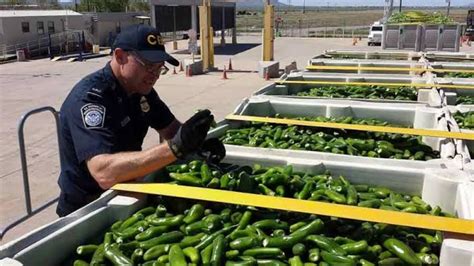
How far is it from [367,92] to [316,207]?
5763 millimetres

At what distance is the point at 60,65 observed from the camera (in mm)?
27531

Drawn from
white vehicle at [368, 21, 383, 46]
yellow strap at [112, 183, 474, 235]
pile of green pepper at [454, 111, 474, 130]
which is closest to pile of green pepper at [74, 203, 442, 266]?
yellow strap at [112, 183, 474, 235]

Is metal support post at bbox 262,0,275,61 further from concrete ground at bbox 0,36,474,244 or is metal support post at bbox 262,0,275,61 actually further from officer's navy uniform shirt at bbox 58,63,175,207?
officer's navy uniform shirt at bbox 58,63,175,207

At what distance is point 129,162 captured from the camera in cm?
335

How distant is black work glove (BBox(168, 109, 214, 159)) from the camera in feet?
10.2

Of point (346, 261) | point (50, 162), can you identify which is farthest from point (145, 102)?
point (50, 162)

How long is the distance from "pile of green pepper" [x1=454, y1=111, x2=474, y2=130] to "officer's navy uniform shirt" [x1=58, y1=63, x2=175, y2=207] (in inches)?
168

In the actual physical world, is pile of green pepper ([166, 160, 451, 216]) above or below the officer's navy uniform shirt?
below

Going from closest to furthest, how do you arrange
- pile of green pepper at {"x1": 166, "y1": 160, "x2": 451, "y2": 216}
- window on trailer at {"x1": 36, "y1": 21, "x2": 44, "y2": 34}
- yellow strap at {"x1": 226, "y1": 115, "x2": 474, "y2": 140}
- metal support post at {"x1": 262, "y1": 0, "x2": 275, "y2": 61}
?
pile of green pepper at {"x1": 166, "y1": 160, "x2": 451, "y2": 216} < yellow strap at {"x1": 226, "y1": 115, "x2": 474, "y2": 140} < metal support post at {"x1": 262, "y1": 0, "x2": 275, "y2": 61} < window on trailer at {"x1": 36, "y1": 21, "x2": 44, "y2": 34}

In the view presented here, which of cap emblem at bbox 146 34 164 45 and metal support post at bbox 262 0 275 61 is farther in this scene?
metal support post at bbox 262 0 275 61

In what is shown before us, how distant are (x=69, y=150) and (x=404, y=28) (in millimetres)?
16604

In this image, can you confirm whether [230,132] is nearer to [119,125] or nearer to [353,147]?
[353,147]

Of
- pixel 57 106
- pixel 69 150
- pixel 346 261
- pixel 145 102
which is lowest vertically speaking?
pixel 57 106

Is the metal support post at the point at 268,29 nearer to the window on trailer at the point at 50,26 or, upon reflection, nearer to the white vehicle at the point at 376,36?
the white vehicle at the point at 376,36
